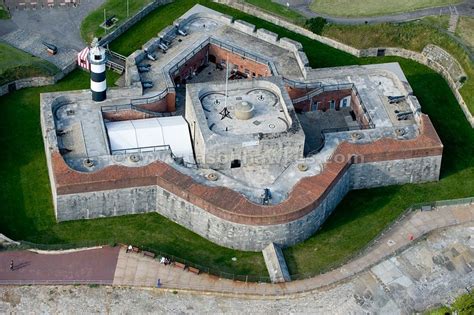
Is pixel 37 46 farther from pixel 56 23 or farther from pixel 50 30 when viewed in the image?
pixel 56 23

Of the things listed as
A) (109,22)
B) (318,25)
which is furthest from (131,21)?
(318,25)

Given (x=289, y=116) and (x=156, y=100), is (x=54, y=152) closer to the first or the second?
(x=156, y=100)

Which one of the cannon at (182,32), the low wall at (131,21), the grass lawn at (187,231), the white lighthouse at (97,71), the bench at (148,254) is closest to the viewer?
the bench at (148,254)

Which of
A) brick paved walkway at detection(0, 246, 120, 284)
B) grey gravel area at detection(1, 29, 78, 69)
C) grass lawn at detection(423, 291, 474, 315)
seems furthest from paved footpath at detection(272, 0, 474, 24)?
brick paved walkway at detection(0, 246, 120, 284)

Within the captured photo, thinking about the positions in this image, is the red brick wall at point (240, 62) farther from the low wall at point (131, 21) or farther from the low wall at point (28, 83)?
the low wall at point (28, 83)

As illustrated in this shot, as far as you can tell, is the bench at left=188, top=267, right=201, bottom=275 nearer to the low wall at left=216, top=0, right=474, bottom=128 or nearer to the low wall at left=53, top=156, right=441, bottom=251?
the low wall at left=53, top=156, right=441, bottom=251

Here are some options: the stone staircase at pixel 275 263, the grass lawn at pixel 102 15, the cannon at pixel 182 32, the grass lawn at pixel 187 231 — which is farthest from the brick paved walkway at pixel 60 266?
the grass lawn at pixel 102 15

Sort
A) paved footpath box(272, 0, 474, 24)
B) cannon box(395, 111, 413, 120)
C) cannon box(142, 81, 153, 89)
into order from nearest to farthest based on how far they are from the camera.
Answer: cannon box(395, 111, 413, 120) → cannon box(142, 81, 153, 89) → paved footpath box(272, 0, 474, 24)
